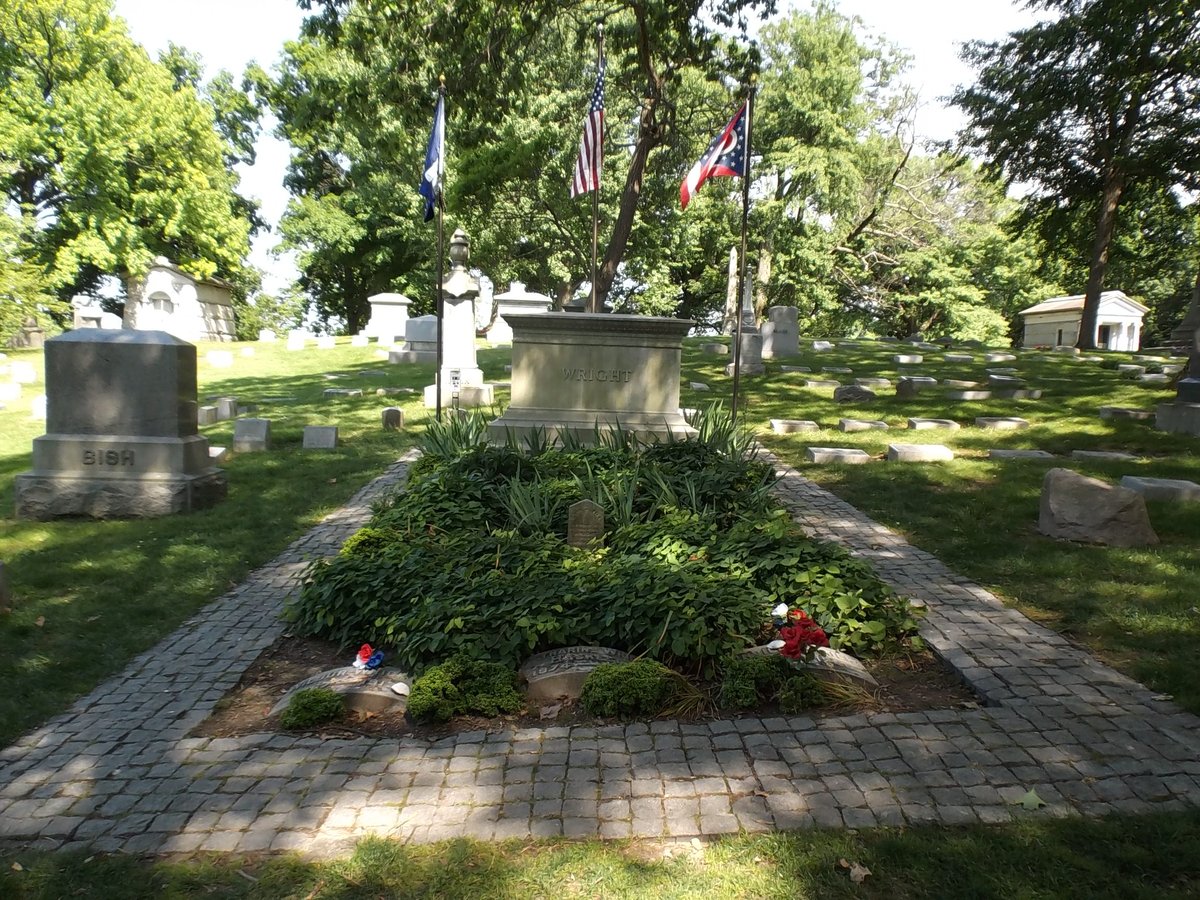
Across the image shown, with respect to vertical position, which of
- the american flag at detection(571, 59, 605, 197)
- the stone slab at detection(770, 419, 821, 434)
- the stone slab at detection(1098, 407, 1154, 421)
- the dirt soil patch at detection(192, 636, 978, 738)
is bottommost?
the dirt soil patch at detection(192, 636, 978, 738)

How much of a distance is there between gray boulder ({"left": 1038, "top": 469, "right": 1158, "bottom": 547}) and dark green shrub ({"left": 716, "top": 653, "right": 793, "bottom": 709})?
3561mm

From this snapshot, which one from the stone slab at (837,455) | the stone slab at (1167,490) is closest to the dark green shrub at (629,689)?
the stone slab at (1167,490)

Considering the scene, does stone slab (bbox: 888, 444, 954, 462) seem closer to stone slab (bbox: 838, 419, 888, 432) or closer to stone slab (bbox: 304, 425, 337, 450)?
stone slab (bbox: 838, 419, 888, 432)

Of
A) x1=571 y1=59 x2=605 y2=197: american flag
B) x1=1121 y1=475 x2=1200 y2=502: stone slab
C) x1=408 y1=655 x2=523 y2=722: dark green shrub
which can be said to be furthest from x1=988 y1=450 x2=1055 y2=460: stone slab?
x1=571 y1=59 x2=605 y2=197: american flag

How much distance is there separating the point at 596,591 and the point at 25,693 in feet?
9.54

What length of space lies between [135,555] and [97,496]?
5.08 ft

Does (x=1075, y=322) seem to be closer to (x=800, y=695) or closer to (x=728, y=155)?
(x=728, y=155)

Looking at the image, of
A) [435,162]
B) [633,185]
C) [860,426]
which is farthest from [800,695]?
[633,185]

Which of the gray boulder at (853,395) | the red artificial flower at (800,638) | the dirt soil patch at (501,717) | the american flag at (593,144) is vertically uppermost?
the american flag at (593,144)

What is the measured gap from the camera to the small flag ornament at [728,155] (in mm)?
10383

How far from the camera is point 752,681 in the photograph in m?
3.88

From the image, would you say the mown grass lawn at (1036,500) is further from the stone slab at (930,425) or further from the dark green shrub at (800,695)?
the dark green shrub at (800,695)

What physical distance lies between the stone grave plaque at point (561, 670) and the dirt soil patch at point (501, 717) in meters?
0.09

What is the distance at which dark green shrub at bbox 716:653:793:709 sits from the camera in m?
3.83
